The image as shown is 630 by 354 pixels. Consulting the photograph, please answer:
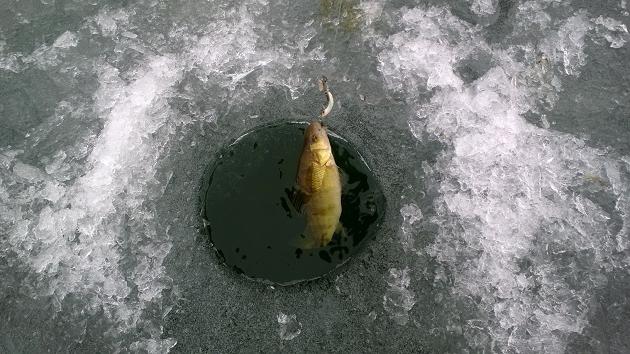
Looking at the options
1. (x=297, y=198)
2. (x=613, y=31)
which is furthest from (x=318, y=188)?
(x=613, y=31)

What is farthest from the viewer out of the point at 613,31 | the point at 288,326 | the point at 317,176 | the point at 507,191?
the point at 613,31

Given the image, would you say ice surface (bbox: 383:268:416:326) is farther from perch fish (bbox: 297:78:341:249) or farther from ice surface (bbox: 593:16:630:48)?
ice surface (bbox: 593:16:630:48)

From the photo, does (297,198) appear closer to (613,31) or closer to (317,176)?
(317,176)

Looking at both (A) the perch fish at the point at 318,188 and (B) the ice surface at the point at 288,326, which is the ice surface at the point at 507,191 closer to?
(A) the perch fish at the point at 318,188

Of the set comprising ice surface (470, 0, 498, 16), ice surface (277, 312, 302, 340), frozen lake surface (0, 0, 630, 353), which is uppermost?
ice surface (470, 0, 498, 16)

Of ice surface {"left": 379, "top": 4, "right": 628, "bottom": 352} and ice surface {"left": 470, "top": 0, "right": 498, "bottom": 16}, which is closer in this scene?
ice surface {"left": 379, "top": 4, "right": 628, "bottom": 352}

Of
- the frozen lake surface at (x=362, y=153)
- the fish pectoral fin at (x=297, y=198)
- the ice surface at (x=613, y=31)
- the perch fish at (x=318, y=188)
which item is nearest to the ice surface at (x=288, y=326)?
the frozen lake surface at (x=362, y=153)

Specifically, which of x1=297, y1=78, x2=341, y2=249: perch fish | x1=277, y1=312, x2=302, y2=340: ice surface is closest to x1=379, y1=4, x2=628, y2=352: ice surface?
x1=297, y1=78, x2=341, y2=249: perch fish
